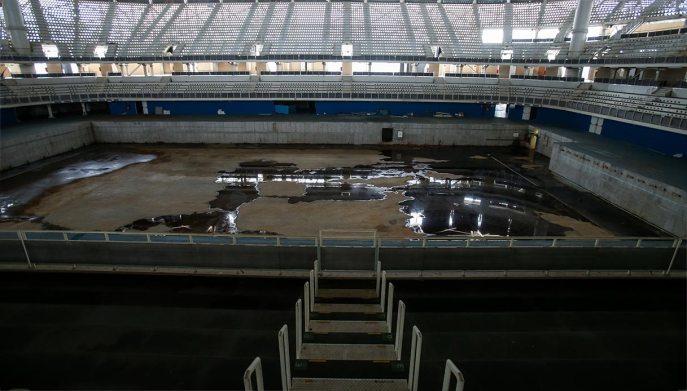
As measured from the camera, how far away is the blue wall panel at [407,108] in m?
30.3

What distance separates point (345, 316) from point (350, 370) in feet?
4.73

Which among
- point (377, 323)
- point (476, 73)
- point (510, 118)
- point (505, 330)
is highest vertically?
point (476, 73)

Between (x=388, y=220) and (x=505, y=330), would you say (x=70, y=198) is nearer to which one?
(x=388, y=220)

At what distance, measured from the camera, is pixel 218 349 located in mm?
7129

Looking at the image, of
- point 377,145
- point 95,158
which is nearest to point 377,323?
point 377,145

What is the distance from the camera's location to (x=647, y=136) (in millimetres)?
19719

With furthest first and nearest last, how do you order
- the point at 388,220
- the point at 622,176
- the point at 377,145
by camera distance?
the point at 377,145 < the point at 622,176 < the point at 388,220

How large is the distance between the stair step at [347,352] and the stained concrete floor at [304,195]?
22.6 ft

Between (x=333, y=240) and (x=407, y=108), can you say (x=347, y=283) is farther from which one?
(x=407, y=108)

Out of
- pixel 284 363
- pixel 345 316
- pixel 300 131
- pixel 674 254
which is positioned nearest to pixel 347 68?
pixel 300 131

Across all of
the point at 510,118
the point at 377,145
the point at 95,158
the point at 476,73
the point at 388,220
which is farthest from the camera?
the point at 476,73

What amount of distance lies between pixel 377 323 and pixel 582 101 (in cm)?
2458

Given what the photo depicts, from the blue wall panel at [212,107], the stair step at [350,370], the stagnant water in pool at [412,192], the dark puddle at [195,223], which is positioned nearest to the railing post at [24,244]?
the dark puddle at [195,223]

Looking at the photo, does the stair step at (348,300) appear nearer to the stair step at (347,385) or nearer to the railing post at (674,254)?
the stair step at (347,385)
